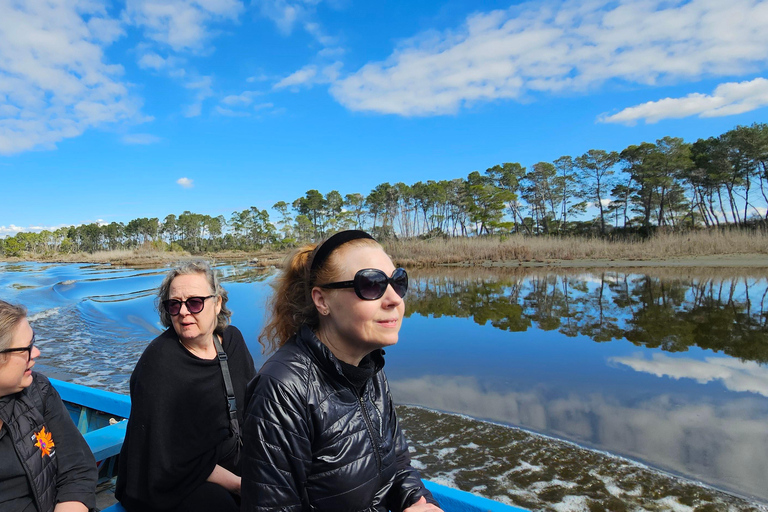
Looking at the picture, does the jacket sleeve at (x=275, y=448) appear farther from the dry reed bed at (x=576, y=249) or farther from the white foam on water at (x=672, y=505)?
the dry reed bed at (x=576, y=249)

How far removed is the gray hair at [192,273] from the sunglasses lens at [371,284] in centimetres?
119

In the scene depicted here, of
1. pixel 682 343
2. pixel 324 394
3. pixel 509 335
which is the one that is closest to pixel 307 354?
pixel 324 394

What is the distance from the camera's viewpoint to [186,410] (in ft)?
6.04

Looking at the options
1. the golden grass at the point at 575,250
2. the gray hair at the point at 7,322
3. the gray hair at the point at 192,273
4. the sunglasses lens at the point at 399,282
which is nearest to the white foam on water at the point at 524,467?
the gray hair at the point at 192,273

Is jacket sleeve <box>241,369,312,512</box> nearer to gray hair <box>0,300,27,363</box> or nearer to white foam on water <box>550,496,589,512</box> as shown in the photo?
gray hair <box>0,300,27,363</box>

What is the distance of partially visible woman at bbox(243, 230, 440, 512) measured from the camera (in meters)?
1.15

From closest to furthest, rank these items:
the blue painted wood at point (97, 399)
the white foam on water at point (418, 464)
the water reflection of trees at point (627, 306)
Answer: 1. the blue painted wood at point (97, 399)
2. the white foam on water at point (418, 464)
3. the water reflection of trees at point (627, 306)

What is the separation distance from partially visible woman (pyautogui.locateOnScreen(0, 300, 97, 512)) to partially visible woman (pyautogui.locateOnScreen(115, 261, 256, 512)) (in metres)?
0.18

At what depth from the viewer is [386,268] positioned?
4.69 feet

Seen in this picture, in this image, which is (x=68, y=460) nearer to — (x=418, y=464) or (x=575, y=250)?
(x=418, y=464)

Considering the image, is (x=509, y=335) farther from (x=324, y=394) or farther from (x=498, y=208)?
(x=498, y=208)

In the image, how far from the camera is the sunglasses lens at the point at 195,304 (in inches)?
82.1

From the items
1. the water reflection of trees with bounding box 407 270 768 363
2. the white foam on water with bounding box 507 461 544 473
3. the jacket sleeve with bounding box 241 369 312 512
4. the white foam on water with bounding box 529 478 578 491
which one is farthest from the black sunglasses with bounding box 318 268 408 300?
the water reflection of trees with bounding box 407 270 768 363

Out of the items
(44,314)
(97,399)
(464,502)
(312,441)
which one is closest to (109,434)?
(97,399)
